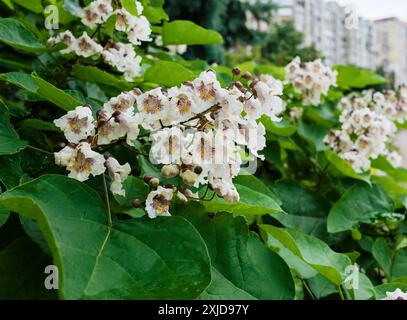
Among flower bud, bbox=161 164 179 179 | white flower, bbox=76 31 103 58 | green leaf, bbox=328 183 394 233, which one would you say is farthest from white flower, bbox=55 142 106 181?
green leaf, bbox=328 183 394 233

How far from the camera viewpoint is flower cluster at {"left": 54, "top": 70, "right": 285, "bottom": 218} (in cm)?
84

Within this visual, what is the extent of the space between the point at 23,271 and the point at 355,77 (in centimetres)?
170

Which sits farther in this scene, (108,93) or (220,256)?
(108,93)

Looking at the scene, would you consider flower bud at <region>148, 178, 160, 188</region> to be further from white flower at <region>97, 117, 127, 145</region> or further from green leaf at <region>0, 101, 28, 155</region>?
green leaf at <region>0, 101, 28, 155</region>

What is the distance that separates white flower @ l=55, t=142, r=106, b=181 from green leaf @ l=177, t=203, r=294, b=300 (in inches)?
7.3

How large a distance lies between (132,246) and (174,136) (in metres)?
0.21

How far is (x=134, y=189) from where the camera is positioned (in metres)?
0.96

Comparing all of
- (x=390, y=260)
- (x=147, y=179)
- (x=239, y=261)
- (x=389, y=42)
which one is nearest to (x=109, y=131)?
(x=147, y=179)

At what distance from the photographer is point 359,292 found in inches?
42.2

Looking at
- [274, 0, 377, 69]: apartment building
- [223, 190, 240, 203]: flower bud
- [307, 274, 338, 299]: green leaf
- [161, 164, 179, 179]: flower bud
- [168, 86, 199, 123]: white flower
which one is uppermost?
[274, 0, 377, 69]: apartment building

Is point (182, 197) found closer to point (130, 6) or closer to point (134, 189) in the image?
point (134, 189)

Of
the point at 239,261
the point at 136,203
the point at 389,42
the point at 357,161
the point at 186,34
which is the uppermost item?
the point at 389,42
